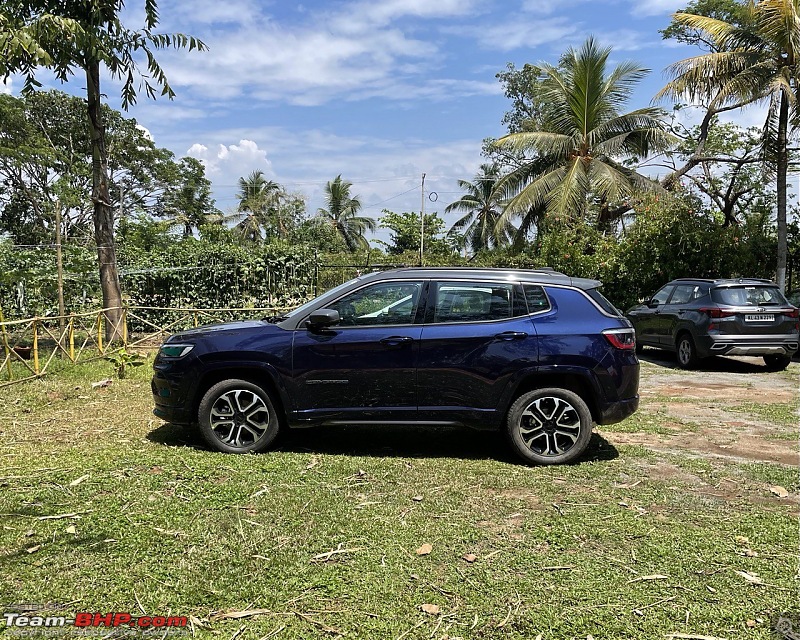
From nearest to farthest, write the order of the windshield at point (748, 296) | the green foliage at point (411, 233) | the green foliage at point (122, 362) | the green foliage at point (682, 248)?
the green foliage at point (122, 362) → the windshield at point (748, 296) → the green foliage at point (682, 248) → the green foliage at point (411, 233)

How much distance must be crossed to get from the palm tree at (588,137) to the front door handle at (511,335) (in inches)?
609

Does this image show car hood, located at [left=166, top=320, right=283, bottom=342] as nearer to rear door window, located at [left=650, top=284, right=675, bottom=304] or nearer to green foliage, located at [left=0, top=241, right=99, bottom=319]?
green foliage, located at [left=0, top=241, right=99, bottom=319]

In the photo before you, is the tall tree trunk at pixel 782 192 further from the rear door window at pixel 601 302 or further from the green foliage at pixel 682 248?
the rear door window at pixel 601 302

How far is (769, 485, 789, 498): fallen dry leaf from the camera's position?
15.0ft

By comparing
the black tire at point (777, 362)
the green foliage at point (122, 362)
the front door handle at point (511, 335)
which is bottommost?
the black tire at point (777, 362)

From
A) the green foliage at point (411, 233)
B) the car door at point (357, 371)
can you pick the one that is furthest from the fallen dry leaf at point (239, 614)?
the green foliage at point (411, 233)

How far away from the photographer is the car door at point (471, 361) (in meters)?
5.25

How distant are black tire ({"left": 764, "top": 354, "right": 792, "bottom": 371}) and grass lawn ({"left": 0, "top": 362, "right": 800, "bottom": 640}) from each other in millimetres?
6196

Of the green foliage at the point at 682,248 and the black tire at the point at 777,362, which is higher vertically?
the green foliage at the point at 682,248

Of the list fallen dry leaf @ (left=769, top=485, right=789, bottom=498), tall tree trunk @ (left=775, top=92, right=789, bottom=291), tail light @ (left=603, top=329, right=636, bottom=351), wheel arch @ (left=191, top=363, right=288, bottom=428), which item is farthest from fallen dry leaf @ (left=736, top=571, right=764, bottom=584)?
tall tree trunk @ (left=775, top=92, right=789, bottom=291)

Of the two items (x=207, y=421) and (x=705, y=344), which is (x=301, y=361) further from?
(x=705, y=344)

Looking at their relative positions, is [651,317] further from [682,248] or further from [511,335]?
[511,335]

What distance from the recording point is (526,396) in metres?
5.29

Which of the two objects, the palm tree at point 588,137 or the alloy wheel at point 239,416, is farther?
the palm tree at point 588,137
